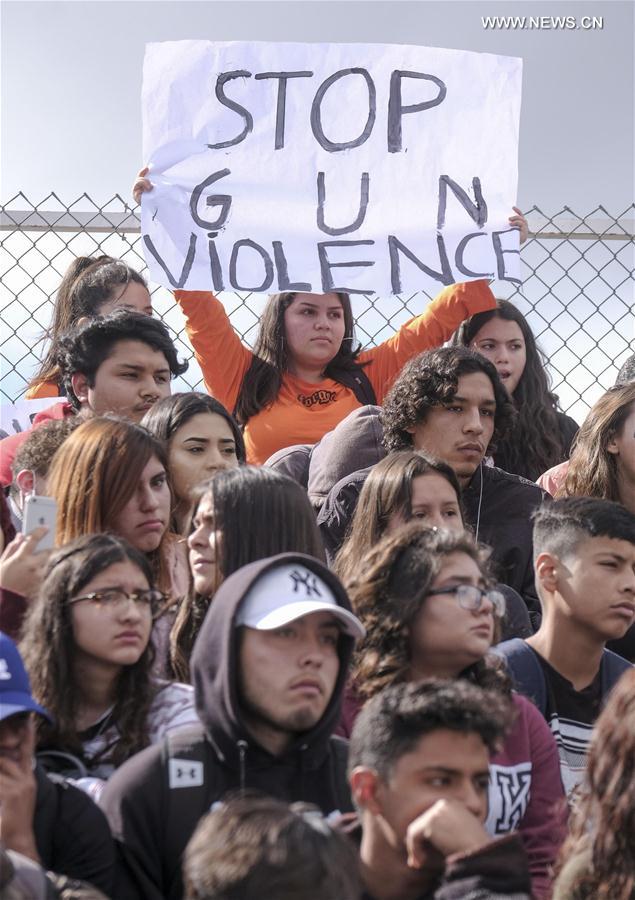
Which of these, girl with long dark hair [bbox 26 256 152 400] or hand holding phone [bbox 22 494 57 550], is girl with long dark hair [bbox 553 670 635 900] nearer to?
hand holding phone [bbox 22 494 57 550]

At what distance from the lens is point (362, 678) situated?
3.63 m

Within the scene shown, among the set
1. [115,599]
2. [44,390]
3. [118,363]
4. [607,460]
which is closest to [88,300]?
[44,390]

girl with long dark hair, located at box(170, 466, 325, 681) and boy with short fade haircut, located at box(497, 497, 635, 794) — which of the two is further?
boy with short fade haircut, located at box(497, 497, 635, 794)

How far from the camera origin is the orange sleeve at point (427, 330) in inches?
228

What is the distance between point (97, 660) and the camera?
3.43 metres

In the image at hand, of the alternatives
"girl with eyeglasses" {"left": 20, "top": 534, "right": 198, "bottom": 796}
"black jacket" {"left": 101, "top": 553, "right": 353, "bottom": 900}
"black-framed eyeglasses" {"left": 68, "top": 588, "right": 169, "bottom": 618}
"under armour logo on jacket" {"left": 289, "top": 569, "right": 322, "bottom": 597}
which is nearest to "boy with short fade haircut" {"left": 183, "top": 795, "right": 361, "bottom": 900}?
"black jacket" {"left": 101, "top": 553, "right": 353, "bottom": 900}

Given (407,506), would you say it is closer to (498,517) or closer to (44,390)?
(498,517)

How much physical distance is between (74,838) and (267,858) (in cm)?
73

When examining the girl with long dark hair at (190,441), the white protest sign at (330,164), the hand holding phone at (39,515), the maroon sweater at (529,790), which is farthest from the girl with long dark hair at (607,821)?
the white protest sign at (330,164)

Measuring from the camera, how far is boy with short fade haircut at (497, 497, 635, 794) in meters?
3.93

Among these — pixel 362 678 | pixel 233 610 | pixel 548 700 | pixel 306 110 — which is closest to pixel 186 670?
pixel 362 678

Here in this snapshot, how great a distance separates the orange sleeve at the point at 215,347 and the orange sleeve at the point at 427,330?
1.69 feet

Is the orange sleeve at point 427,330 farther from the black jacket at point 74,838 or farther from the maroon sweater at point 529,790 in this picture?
the black jacket at point 74,838

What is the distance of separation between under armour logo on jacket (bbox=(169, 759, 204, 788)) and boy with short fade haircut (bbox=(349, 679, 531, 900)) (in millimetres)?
308
